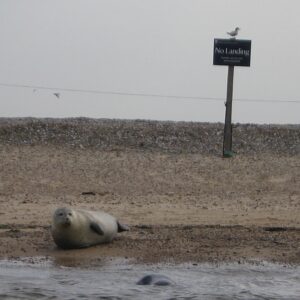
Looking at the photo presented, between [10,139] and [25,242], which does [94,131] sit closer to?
[10,139]

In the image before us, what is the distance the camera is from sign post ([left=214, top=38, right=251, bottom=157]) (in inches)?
800

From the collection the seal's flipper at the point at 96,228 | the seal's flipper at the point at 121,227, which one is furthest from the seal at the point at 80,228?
the seal's flipper at the point at 121,227

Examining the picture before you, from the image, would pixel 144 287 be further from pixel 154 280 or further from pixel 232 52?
pixel 232 52

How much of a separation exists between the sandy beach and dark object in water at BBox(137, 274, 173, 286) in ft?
3.83

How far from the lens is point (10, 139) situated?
21188 mm

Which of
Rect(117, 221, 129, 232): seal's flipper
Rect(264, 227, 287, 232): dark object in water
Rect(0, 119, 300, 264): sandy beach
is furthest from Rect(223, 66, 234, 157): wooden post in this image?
Rect(117, 221, 129, 232): seal's flipper

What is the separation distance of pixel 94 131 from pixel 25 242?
9979 millimetres

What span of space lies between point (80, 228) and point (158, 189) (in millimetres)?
4826

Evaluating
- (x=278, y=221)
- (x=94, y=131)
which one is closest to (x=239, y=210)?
(x=278, y=221)

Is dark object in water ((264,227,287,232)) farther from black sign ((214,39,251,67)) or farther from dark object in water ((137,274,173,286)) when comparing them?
black sign ((214,39,251,67))

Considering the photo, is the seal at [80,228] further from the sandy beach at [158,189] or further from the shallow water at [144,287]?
the shallow water at [144,287]

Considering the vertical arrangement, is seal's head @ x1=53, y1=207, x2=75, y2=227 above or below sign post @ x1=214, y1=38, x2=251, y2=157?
below

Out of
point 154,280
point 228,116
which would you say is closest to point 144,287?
point 154,280

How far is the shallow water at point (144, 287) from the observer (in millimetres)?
9945
